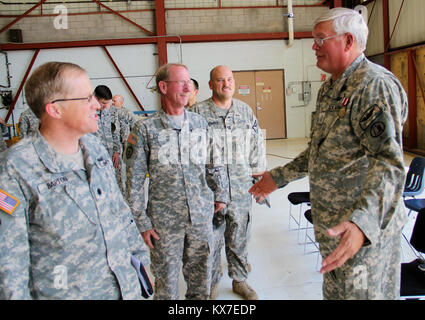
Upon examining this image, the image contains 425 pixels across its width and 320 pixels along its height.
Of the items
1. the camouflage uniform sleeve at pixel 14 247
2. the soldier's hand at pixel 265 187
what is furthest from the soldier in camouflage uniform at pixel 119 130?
the camouflage uniform sleeve at pixel 14 247

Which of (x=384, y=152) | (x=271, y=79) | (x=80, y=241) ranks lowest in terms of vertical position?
(x=80, y=241)

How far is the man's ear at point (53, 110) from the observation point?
1357 mm

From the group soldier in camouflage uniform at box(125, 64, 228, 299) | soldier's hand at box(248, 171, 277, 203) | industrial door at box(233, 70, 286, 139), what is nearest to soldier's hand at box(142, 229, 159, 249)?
soldier in camouflage uniform at box(125, 64, 228, 299)

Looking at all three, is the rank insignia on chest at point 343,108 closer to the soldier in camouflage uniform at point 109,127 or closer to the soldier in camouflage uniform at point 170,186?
the soldier in camouflage uniform at point 170,186

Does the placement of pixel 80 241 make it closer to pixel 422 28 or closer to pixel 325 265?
pixel 325 265

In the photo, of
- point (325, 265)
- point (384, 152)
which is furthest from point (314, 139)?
point (325, 265)

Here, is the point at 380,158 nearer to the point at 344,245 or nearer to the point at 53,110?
the point at 344,245

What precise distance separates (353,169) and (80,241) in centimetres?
124

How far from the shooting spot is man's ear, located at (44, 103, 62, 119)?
1.36 m

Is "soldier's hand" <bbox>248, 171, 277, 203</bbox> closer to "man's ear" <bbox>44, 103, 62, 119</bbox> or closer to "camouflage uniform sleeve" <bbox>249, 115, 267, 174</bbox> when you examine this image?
"camouflage uniform sleeve" <bbox>249, 115, 267, 174</bbox>

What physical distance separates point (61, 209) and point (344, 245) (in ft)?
3.40

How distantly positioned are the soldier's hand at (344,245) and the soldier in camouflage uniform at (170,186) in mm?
1174
